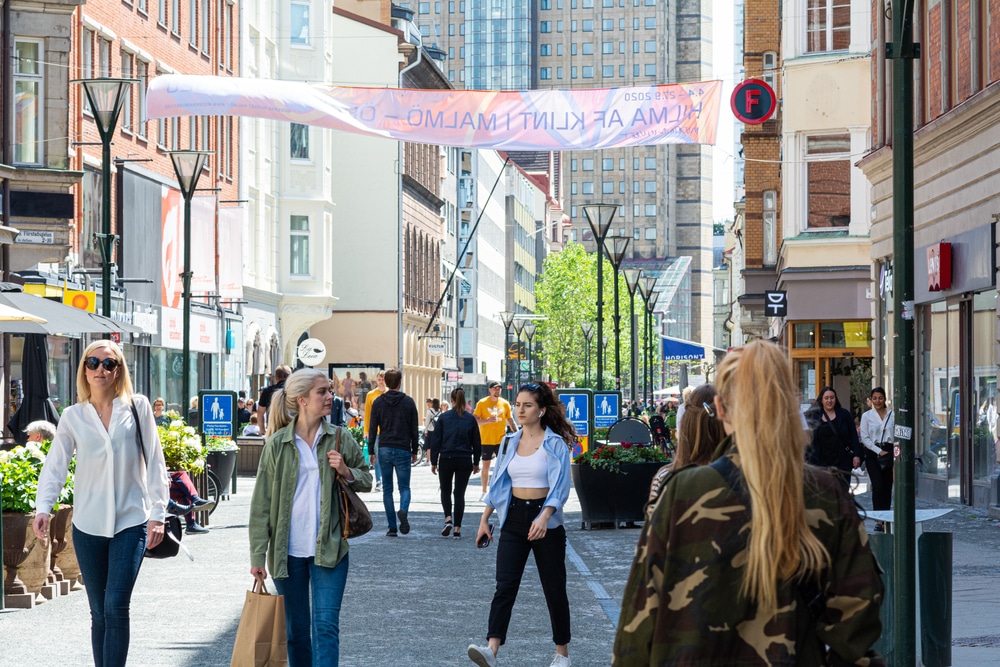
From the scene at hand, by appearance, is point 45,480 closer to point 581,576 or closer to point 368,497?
point 581,576

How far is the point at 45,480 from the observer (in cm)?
848

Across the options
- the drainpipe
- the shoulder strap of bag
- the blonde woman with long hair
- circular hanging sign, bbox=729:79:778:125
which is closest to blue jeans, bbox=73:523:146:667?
the shoulder strap of bag

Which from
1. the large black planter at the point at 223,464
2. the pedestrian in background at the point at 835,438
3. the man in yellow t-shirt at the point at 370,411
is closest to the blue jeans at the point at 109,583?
the man in yellow t-shirt at the point at 370,411

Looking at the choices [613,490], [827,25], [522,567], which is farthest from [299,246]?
[522,567]

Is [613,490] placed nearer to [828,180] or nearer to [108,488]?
[108,488]

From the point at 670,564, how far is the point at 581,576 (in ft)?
36.0

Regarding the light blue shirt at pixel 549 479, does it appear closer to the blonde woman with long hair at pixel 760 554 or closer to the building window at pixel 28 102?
the blonde woman with long hair at pixel 760 554

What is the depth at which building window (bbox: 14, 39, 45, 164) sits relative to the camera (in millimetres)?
30641

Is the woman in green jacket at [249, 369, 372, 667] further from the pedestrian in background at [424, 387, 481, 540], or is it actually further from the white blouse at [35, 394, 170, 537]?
the pedestrian in background at [424, 387, 481, 540]

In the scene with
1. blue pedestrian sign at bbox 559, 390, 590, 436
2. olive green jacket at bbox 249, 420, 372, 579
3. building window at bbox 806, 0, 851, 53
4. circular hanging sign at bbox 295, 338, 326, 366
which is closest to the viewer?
olive green jacket at bbox 249, 420, 372, 579

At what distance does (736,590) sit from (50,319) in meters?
15.4

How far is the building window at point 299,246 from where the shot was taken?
186 ft

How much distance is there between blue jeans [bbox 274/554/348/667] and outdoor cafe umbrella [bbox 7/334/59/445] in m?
13.3

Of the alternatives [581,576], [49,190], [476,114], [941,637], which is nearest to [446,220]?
[49,190]
